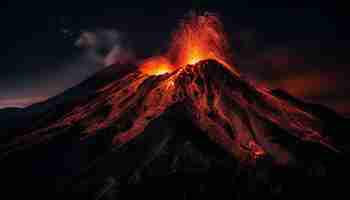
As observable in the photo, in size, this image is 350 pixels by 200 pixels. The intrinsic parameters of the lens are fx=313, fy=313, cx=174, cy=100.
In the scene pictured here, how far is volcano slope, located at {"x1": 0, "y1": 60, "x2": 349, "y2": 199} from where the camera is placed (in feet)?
156

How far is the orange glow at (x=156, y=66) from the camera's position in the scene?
4050 inches

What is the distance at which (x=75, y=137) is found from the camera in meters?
62.1

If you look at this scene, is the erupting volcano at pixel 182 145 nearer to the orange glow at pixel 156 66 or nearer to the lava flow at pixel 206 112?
the lava flow at pixel 206 112

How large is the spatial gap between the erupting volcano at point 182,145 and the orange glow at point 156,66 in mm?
18377

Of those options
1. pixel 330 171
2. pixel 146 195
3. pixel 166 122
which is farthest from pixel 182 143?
pixel 330 171

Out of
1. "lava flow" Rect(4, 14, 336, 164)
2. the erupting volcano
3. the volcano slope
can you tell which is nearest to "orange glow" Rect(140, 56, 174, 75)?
"lava flow" Rect(4, 14, 336, 164)

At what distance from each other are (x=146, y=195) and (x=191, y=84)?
117 ft

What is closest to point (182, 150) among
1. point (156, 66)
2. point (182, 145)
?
point (182, 145)

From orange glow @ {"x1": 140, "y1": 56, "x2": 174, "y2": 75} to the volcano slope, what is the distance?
23060mm

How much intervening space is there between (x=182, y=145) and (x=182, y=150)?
120 centimetres

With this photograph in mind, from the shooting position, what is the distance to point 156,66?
108 m

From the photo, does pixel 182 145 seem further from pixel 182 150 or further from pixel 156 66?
pixel 156 66

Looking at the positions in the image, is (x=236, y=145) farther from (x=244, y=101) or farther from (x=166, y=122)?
(x=244, y=101)

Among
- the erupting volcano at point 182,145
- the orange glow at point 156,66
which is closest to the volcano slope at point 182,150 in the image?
the erupting volcano at point 182,145
